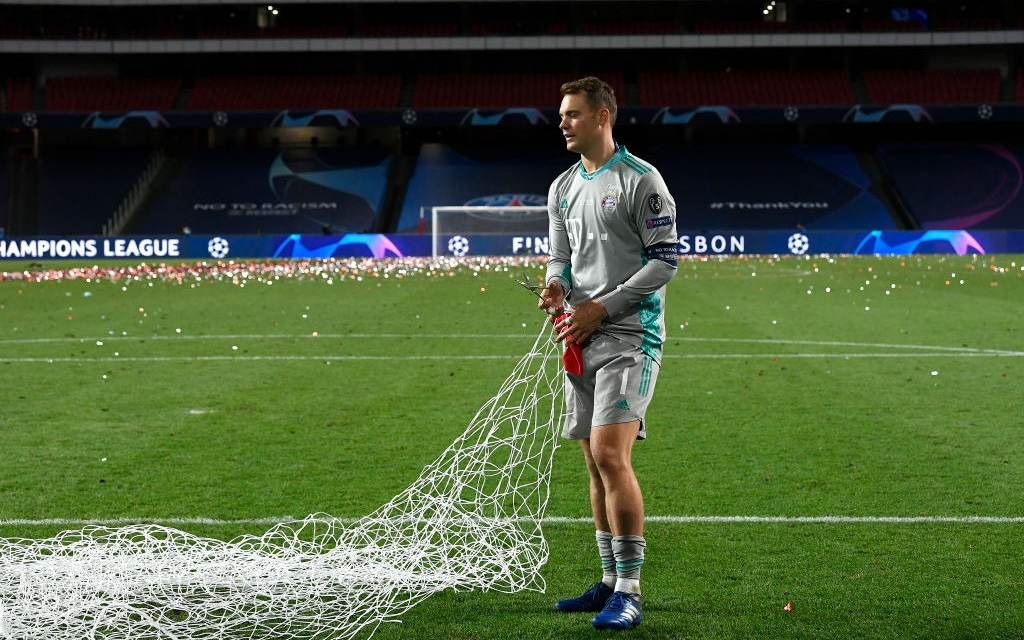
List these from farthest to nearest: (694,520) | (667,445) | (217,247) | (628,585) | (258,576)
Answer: (217,247), (667,445), (694,520), (258,576), (628,585)

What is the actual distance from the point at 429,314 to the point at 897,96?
34.7 m

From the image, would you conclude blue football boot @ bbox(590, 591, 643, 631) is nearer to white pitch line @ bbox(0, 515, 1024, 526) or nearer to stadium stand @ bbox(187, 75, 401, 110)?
white pitch line @ bbox(0, 515, 1024, 526)

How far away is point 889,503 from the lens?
239 inches

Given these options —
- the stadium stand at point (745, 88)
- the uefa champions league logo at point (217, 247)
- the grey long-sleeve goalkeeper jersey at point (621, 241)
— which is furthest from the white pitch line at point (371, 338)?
the stadium stand at point (745, 88)

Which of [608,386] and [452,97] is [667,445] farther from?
[452,97]

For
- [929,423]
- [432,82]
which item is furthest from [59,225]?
[929,423]

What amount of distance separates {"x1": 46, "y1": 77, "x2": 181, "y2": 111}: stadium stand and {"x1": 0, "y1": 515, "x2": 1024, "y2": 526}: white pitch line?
43.6 meters

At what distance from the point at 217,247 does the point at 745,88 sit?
2292 centimetres

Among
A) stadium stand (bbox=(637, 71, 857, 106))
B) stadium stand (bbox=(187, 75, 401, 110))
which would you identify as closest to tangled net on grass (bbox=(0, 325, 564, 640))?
stadium stand (bbox=(187, 75, 401, 110))

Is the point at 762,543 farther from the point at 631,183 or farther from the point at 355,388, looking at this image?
Answer: the point at 355,388

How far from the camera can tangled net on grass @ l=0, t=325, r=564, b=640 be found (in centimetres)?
423

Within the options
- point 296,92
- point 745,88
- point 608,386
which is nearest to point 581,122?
point 608,386

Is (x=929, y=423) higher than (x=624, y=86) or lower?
lower

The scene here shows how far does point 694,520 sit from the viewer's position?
5777 mm
